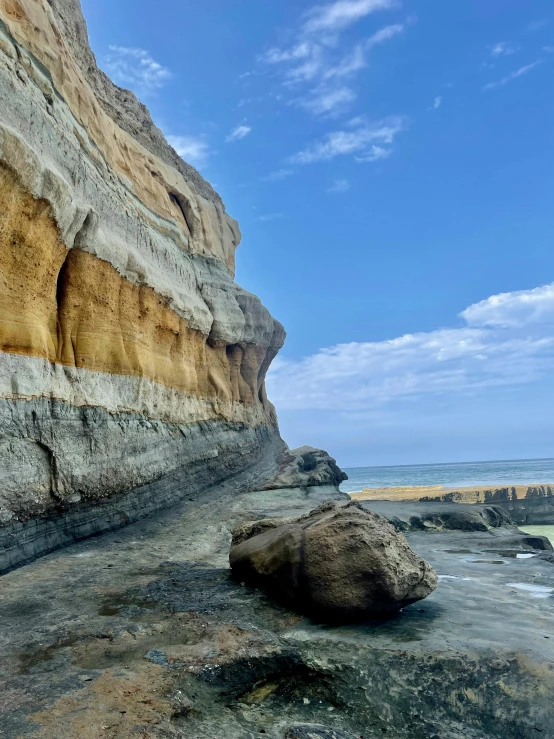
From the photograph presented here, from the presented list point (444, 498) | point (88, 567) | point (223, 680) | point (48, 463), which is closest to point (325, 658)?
point (223, 680)

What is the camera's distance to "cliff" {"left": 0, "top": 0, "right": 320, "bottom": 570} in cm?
637

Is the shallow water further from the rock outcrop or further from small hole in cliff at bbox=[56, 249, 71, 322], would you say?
small hole in cliff at bbox=[56, 249, 71, 322]

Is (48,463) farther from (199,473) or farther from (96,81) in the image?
(96,81)

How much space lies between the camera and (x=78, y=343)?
7930mm

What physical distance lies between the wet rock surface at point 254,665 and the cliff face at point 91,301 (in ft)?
7.05

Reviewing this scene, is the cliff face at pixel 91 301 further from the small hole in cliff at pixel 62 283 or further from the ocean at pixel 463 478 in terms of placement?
the ocean at pixel 463 478

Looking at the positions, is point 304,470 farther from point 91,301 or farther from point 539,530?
point 91,301

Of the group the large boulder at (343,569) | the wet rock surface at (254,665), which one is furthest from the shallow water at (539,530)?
the large boulder at (343,569)

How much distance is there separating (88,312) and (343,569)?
5940 millimetres

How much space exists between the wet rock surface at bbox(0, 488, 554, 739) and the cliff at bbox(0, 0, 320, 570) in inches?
74.5

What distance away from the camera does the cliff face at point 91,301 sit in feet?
21.0

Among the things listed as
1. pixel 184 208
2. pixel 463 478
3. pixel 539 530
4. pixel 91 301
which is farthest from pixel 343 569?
pixel 463 478

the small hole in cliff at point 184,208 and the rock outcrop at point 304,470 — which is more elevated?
the small hole in cliff at point 184,208

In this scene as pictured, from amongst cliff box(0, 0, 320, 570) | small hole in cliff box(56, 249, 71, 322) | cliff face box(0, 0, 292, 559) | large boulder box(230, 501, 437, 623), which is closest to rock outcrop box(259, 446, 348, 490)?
cliff box(0, 0, 320, 570)
